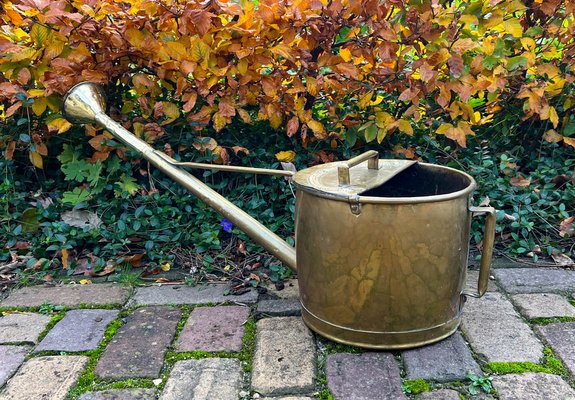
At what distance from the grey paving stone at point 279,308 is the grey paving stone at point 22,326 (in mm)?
696

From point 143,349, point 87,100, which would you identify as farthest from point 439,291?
point 87,100

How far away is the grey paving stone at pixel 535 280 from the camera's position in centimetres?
181

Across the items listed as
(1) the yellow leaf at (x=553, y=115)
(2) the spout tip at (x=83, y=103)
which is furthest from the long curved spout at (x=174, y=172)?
(1) the yellow leaf at (x=553, y=115)

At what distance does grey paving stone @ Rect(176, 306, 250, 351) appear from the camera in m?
1.51

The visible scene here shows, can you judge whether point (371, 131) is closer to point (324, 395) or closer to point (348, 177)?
point (348, 177)

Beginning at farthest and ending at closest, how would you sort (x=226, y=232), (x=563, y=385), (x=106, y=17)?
(x=226, y=232) → (x=106, y=17) → (x=563, y=385)

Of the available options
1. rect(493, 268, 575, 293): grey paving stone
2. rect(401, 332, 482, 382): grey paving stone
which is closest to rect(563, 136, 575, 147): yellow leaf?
rect(493, 268, 575, 293): grey paving stone

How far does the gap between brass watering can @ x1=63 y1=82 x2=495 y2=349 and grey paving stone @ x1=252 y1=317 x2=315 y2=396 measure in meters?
0.06

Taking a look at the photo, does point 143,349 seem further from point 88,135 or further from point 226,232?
point 88,135

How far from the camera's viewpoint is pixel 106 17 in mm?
1925

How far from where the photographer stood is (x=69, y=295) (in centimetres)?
185

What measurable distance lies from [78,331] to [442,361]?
42.8 inches

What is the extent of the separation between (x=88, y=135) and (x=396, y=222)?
146 centimetres

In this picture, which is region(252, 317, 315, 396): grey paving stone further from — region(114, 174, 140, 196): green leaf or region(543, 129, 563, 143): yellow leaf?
region(543, 129, 563, 143): yellow leaf
